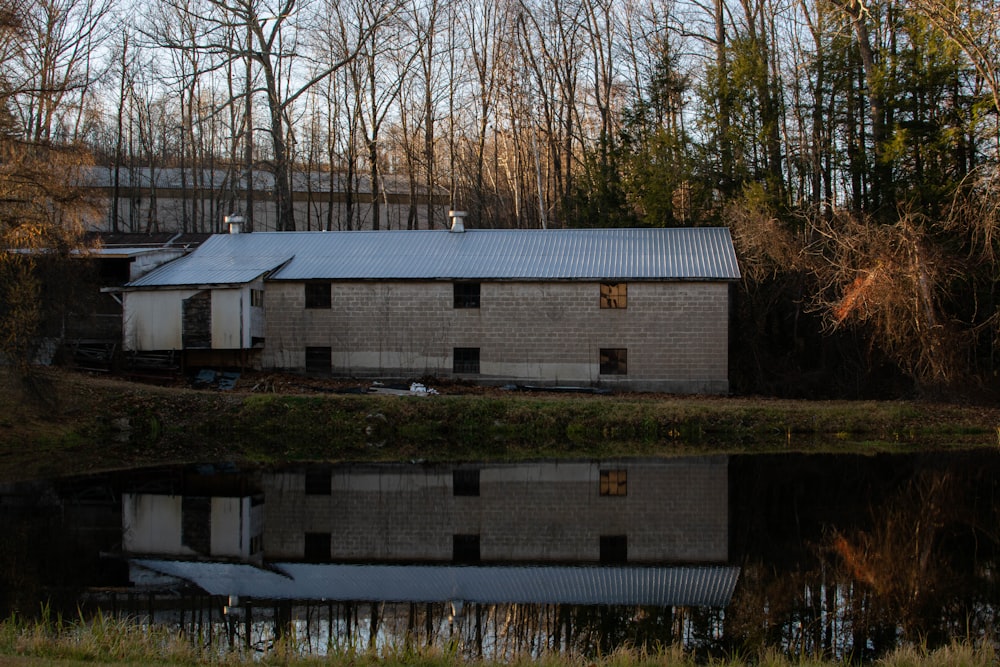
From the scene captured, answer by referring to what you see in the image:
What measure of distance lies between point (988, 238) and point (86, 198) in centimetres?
2189

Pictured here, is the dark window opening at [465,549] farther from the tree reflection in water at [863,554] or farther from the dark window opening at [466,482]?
the tree reflection in water at [863,554]

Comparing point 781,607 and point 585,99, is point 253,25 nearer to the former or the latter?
point 585,99

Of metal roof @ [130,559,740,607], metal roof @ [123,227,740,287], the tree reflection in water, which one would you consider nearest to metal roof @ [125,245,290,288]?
metal roof @ [123,227,740,287]

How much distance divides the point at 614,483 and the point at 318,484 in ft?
19.2

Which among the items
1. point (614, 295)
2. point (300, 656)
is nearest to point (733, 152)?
point (614, 295)

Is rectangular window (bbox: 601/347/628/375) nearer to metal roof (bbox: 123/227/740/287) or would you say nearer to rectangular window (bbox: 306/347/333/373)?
metal roof (bbox: 123/227/740/287)

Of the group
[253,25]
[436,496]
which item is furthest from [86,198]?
[253,25]

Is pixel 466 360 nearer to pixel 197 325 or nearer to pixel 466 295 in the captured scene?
pixel 466 295

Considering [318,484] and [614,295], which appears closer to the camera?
[318,484]

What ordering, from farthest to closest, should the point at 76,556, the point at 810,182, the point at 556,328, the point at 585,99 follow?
the point at 585,99, the point at 810,182, the point at 556,328, the point at 76,556

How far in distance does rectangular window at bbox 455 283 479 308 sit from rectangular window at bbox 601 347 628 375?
4.36 metres

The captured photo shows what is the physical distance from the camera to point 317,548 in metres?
13.6

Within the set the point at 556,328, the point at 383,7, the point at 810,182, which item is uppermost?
the point at 383,7

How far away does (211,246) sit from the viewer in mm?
32531
